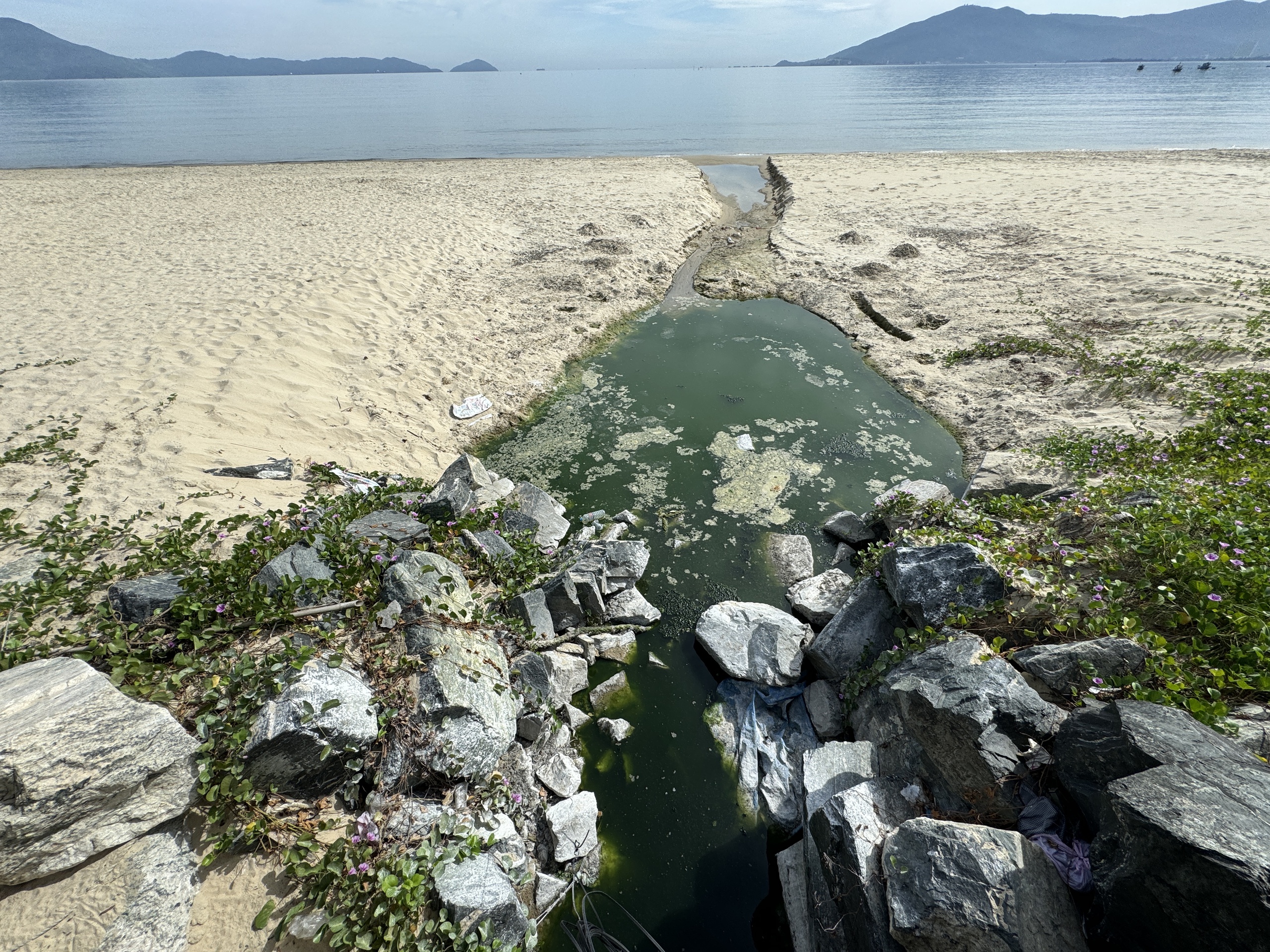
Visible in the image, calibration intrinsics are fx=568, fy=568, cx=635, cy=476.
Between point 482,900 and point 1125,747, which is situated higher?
point 1125,747

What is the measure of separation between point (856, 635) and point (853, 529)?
2.31m

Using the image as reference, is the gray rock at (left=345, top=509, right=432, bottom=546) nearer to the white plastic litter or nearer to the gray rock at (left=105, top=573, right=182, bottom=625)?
the gray rock at (left=105, top=573, right=182, bottom=625)

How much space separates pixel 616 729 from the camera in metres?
5.56

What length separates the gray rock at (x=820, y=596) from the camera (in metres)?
6.55

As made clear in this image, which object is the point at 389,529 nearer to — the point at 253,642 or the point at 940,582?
the point at 253,642

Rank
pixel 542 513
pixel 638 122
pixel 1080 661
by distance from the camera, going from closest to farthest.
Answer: pixel 1080 661
pixel 542 513
pixel 638 122

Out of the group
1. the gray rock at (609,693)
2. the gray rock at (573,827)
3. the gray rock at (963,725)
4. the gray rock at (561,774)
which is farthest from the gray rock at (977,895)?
the gray rock at (609,693)

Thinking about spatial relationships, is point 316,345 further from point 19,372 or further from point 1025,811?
point 1025,811

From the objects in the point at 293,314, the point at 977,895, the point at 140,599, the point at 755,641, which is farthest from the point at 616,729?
the point at 293,314

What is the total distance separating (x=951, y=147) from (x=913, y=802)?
4170cm

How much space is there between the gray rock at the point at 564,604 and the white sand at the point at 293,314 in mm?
3747

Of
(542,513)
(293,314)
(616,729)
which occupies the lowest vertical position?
(616,729)

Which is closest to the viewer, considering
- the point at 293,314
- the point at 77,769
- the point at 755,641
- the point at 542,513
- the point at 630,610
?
the point at 77,769

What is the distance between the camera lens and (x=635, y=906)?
14.5ft
